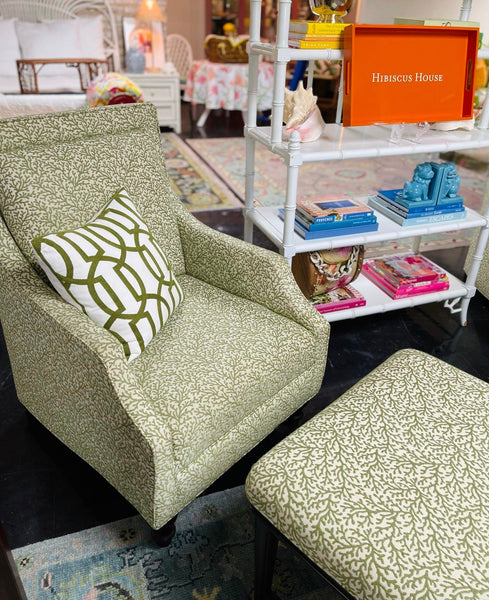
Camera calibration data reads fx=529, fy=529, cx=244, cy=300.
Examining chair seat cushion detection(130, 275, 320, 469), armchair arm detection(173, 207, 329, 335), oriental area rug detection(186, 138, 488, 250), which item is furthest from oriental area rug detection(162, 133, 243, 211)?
chair seat cushion detection(130, 275, 320, 469)

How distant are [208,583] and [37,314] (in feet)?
2.51

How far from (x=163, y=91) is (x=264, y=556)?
4.76 meters

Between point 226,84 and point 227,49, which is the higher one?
point 227,49

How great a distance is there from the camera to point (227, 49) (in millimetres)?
5086

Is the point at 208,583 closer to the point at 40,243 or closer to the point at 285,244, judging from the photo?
the point at 40,243

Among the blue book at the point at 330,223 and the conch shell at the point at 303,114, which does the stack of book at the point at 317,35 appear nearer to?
the conch shell at the point at 303,114

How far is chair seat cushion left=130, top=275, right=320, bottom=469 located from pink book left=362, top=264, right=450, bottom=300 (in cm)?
77

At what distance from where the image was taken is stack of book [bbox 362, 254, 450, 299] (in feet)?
7.21

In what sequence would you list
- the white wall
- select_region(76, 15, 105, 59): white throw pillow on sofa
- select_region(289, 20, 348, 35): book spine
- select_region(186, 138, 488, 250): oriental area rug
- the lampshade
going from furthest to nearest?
the lampshade
select_region(76, 15, 105, 59): white throw pillow on sofa
select_region(186, 138, 488, 250): oriental area rug
the white wall
select_region(289, 20, 348, 35): book spine

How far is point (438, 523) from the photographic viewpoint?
3.14 feet

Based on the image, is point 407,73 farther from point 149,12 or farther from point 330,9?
point 149,12

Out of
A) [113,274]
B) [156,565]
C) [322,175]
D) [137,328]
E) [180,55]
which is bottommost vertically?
[156,565]

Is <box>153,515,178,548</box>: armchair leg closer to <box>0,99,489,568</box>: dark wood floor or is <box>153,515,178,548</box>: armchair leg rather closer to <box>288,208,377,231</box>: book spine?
<box>0,99,489,568</box>: dark wood floor

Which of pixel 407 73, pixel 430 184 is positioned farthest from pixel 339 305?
pixel 407 73
